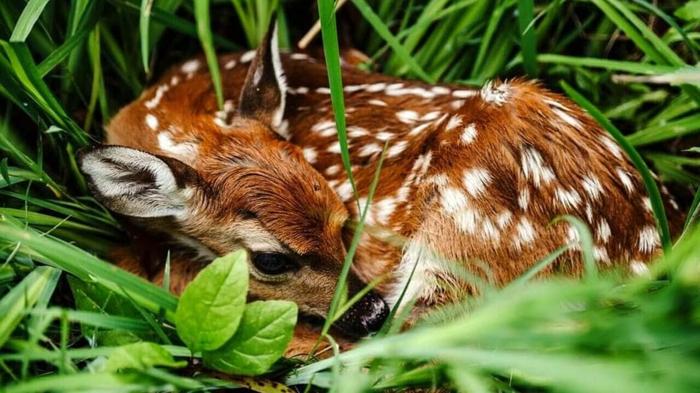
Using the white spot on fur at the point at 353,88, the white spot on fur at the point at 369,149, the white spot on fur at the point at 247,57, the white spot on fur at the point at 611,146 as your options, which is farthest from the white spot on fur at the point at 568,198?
the white spot on fur at the point at 247,57

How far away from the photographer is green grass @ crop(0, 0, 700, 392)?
4.61ft

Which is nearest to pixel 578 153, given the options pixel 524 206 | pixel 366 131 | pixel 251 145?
pixel 524 206

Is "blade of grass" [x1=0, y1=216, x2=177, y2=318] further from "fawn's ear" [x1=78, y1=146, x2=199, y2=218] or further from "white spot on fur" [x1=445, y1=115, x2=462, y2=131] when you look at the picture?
"white spot on fur" [x1=445, y1=115, x2=462, y2=131]

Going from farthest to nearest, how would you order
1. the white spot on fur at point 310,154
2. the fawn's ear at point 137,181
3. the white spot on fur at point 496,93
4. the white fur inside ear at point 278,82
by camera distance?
the white spot on fur at point 310,154 < the white fur inside ear at point 278,82 < the white spot on fur at point 496,93 < the fawn's ear at point 137,181

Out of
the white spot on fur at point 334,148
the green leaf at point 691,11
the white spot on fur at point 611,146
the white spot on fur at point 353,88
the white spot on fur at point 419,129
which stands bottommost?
the white spot on fur at point 334,148

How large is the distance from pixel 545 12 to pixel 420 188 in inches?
33.7

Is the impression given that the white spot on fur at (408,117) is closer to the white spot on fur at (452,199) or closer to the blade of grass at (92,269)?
the white spot on fur at (452,199)

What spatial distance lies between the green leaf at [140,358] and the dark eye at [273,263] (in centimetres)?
56

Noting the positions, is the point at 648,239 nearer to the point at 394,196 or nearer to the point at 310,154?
the point at 394,196

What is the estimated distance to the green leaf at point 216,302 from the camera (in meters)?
1.68

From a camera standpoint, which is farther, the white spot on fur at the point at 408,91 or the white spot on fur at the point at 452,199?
the white spot on fur at the point at 408,91

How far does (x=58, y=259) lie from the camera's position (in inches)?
68.5

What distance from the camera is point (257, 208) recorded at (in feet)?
7.11

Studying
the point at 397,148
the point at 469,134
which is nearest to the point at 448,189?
the point at 469,134
